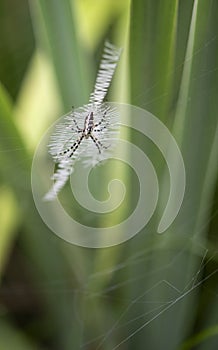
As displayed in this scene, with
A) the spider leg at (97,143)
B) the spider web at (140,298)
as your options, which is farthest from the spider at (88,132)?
the spider web at (140,298)

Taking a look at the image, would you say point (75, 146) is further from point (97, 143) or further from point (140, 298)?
point (140, 298)

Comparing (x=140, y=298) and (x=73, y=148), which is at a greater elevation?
(x=73, y=148)

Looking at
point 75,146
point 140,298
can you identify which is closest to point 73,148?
point 75,146

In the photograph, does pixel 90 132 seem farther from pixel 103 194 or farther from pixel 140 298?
pixel 140 298

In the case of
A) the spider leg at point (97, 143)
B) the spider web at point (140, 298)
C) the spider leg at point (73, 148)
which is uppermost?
the spider leg at point (97, 143)

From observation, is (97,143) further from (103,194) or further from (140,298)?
(140,298)

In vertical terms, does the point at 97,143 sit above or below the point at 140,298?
above

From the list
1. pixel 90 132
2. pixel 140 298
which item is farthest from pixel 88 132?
pixel 140 298

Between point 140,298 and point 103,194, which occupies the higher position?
point 103,194

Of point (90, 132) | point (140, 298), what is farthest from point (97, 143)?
point (140, 298)

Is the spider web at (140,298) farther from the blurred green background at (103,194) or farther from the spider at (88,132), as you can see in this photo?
the spider at (88,132)
